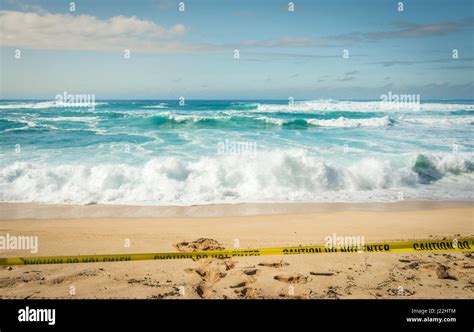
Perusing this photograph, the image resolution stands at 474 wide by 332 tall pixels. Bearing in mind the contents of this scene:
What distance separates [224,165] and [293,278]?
6.77 metres

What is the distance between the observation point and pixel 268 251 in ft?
18.0

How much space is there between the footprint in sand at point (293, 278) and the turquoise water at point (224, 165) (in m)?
4.52

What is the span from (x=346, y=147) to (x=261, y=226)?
10.4 m

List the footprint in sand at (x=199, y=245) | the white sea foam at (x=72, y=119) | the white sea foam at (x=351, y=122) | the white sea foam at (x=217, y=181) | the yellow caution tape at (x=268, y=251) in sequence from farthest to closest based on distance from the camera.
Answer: the white sea foam at (x=351, y=122)
the white sea foam at (x=72, y=119)
the white sea foam at (x=217, y=181)
the footprint in sand at (x=199, y=245)
the yellow caution tape at (x=268, y=251)

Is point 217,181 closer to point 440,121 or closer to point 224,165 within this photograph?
point 224,165

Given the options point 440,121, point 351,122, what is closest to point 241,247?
point 351,122

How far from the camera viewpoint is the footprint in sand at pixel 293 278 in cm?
463

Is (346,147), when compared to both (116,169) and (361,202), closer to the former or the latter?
(361,202)

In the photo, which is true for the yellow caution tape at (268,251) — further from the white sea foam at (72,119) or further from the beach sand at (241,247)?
the white sea foam at (72,119)

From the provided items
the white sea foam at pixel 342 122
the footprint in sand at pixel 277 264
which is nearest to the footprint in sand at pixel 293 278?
→ the footprint in sand at pixel 277 264

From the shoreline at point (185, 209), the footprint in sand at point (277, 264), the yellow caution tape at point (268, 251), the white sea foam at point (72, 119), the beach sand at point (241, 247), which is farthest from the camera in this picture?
the white sea foam at point (72, 119)

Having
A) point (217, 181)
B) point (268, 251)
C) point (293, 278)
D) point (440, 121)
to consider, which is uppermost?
point (440, 121)

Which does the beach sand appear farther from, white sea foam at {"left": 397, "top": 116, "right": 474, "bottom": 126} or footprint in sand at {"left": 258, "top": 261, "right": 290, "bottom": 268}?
white sea foam at {"left": 397, "top": 116, "right": 474, "bottom": 126}
